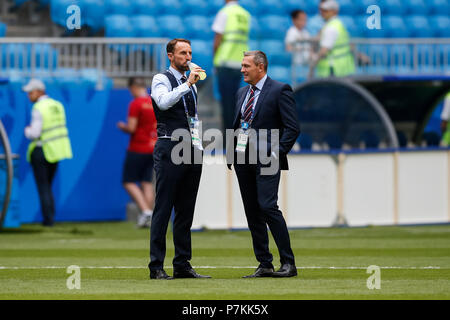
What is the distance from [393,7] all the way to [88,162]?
29.1 ft

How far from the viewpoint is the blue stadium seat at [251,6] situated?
855 inches

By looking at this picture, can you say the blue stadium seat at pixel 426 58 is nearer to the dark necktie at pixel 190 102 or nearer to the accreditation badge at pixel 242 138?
the accreditation badge at pixel 242 138

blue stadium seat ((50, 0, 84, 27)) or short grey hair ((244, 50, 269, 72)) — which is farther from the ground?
blue stadium seat ((50, 0, 84, 27))

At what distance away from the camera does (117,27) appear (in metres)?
20.1

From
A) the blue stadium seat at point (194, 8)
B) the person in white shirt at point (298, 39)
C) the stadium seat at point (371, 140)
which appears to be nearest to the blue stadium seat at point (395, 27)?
the person in white shirt at point (298, 39)

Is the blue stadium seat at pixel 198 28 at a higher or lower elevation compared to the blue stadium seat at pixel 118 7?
lower

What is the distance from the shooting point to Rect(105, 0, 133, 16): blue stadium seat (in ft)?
67.7

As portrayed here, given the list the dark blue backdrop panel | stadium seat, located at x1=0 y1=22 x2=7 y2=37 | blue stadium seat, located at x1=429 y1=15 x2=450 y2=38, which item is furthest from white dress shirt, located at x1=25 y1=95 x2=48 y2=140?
blue stadium seat, located at x1=429 y1=15 x2=450 y2=38

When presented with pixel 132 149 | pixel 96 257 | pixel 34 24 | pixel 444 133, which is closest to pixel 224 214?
pixel 132 149

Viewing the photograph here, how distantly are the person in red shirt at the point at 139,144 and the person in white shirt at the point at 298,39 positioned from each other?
341 centimetres

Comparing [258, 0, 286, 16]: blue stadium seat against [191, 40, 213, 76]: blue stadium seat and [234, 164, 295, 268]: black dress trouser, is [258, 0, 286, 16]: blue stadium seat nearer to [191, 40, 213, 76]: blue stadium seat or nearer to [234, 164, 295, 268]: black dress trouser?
[191, 40, 213, 76]: blue stadium seat

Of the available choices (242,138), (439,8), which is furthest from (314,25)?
(242,138)

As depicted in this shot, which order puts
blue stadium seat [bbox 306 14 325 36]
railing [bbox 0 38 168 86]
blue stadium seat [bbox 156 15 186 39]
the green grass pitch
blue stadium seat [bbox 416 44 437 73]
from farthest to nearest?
blue stadium seat [bbox 156 15 186 39]
blue stadium seat [bbox 306 14 325 36]
blue stadium seat [bbox 416 44 437 73]
railing [bbox 0 38 168 86]
the green grass pitch

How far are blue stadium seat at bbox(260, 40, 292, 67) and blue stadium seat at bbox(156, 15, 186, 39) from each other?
220cm
